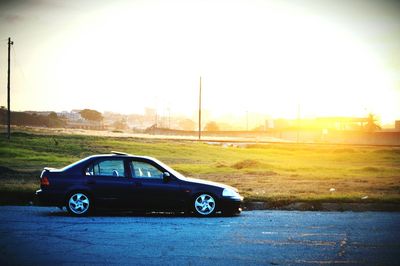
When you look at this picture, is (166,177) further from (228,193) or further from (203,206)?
(228,193)

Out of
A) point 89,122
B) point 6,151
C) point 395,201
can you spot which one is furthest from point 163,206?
point 89,122

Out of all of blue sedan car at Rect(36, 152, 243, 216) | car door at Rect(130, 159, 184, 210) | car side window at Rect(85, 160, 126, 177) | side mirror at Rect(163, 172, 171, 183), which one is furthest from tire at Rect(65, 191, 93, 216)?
side mirror at Rect(163, 172, 171, 183)

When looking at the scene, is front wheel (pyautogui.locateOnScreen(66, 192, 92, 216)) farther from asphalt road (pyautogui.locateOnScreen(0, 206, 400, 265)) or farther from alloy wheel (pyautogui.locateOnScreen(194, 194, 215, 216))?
alloy wheel (pyautogui.locateOnScreen(194, 194, 215, 216))

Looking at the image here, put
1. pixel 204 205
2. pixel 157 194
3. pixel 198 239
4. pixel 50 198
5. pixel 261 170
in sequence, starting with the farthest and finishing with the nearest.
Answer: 1. pixel 261 170
2. pixel 204 205
3. pixel 157 194
4. pixel 50 198
5. pixel 198 239

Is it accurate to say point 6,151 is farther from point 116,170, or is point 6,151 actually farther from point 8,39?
point 116,170

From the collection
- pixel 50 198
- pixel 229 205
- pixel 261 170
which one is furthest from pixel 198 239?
pixel 261 170

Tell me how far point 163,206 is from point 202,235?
7.93 ft

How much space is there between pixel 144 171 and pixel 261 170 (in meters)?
15.2

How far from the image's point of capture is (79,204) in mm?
10062

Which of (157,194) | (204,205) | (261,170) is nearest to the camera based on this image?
(157,194)

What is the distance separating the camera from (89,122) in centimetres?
15925

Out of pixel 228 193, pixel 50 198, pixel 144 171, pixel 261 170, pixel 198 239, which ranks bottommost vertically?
pixel 261 170

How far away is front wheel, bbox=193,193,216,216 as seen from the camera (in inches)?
401

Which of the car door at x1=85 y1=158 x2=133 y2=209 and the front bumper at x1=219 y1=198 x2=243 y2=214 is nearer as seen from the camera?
the car door at x1=85 y1=158 x2=133 y2=209
